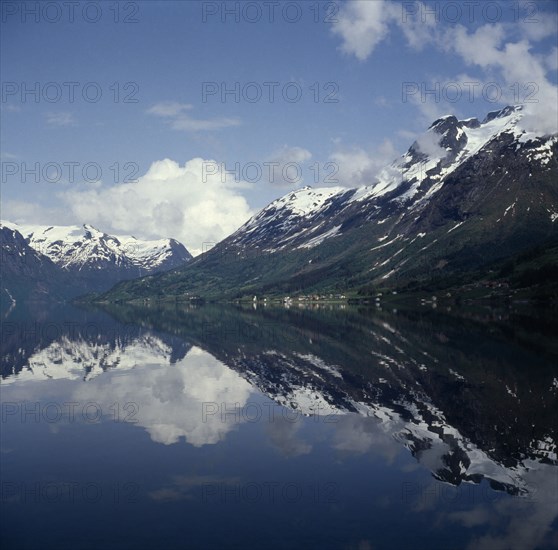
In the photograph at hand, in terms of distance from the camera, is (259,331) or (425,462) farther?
(259,331)

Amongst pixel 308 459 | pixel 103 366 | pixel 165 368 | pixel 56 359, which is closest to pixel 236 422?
pixel 308 459

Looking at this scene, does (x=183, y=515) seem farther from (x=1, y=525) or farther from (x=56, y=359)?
(x=56, y=359)

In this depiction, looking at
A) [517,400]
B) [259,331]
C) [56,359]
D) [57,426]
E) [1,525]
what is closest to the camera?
[1,525]

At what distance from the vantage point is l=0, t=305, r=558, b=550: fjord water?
102 feet

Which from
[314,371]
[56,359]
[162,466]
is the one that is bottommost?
[162,466]

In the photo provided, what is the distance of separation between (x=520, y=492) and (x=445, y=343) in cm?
7899

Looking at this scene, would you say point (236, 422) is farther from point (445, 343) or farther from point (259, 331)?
point (259, 331)

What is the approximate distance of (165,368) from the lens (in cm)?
9488

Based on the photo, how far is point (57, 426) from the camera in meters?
55.5

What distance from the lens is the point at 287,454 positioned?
149 ft

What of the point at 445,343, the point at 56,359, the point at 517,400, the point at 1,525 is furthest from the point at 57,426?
the point at 445,343

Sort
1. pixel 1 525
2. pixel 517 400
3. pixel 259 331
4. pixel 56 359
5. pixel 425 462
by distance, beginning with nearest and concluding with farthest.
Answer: pixel 1 525 < pixel 425 462 < pixel 517 400 < pixel 56 359 < pixel 259 331

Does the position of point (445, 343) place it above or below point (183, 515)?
above

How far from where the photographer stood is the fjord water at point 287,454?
3094cm
